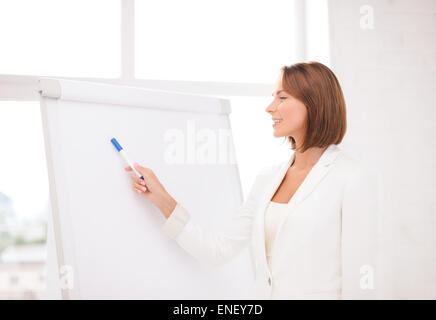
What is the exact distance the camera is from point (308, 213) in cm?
110

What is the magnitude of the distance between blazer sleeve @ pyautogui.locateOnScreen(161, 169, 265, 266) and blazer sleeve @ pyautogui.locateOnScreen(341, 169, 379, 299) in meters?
0.33

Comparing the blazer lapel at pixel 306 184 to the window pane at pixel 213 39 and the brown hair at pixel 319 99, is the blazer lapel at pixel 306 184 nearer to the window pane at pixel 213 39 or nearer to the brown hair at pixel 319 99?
the brown hair at pixel 319 99

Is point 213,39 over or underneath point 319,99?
over

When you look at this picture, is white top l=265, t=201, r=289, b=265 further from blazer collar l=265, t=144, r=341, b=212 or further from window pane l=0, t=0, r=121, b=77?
window pane l=0, t=0, r=121, b=77

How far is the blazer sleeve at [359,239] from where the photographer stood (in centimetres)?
104

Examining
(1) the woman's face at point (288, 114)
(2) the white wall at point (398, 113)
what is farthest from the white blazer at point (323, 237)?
(2) the white wall at point (398, 113)

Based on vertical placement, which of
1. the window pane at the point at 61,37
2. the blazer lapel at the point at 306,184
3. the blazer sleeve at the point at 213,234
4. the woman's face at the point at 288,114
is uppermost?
the window pane at the point at 61,37

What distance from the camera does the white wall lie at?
1.75 m

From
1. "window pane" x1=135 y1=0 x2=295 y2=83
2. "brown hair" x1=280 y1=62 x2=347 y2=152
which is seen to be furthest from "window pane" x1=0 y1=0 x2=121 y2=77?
A: "brown hair" x1=280 y1=62 x2=347 y2=152

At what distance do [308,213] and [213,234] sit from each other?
1.17 ft

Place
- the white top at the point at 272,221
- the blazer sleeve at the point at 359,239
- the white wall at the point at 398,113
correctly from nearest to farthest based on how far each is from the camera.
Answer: the blazer sleeve at the point at 359,239 → the white top at the point at 272,221 → the white wall at the point at 398,113

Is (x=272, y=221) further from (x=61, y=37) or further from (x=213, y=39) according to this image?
(x=61, y=37)

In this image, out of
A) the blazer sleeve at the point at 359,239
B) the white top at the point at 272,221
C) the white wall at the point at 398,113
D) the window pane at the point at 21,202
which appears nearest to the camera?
the blazer sleeve at the point at 359,239

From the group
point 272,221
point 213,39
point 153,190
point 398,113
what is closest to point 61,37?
point 213,39
